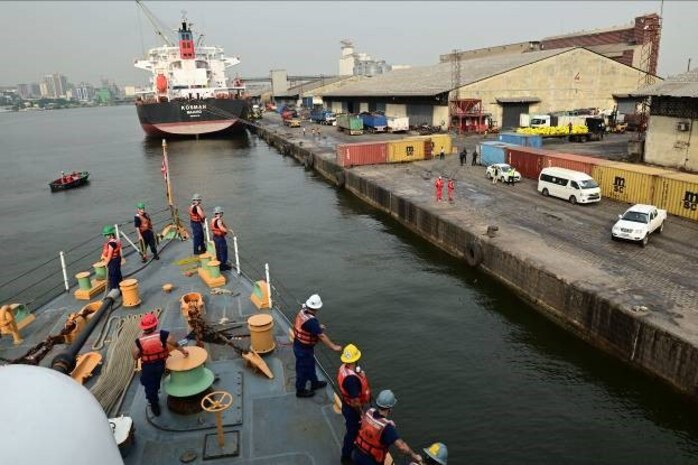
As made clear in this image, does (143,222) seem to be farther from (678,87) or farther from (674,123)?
(678,87)

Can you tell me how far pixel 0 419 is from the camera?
167 inches

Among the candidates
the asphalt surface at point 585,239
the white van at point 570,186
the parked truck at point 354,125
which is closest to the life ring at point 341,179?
the asphalt surface at point 585,239

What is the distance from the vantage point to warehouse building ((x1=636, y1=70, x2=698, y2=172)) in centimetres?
3353

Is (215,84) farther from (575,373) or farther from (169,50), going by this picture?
(575,373)

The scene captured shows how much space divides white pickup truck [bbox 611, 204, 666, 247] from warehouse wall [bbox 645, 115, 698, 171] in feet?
47.8

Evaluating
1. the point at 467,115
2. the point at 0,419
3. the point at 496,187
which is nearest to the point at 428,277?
the point at 496,187

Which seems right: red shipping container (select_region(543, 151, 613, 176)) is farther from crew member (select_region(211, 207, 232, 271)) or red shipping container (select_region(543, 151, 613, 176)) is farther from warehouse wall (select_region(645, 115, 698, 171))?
crew member (select_region(211, 207, 232, 271))

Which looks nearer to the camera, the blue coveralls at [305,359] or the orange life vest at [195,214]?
the blue coveralls at [305,359]

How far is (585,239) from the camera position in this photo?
75.2ft

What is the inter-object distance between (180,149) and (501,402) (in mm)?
69669

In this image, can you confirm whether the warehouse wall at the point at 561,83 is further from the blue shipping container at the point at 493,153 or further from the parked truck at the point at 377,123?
the blue shipping container at the point at 493,153

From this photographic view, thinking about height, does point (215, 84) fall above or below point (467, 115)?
above

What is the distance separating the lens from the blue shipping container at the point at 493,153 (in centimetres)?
4074

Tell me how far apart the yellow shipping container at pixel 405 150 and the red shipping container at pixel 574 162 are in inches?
547
